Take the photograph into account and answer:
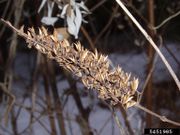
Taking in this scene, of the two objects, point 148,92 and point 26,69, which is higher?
point 26,69

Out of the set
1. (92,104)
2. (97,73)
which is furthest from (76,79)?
(97,73)

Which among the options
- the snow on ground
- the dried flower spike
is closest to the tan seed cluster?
the dried flower spike

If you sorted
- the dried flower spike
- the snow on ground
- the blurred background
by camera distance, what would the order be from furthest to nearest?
the snow on ground, the blurred background, the dried flower spike

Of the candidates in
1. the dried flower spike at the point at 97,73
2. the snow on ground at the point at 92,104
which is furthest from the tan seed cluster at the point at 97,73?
the snow on ground at the point at 92,104

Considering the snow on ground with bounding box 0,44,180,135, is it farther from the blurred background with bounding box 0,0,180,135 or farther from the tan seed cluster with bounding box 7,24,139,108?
the tan seed cluster with bounding box 7,24,139,108

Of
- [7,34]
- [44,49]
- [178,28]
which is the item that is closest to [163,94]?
[178,28]

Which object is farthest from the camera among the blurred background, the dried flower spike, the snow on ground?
the snow on ground

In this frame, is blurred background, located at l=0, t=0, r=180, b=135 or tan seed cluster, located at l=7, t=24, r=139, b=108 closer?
tan seed cluster, located at l=7, t=24, r=139, b=108

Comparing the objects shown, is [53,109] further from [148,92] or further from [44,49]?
[44,49]
